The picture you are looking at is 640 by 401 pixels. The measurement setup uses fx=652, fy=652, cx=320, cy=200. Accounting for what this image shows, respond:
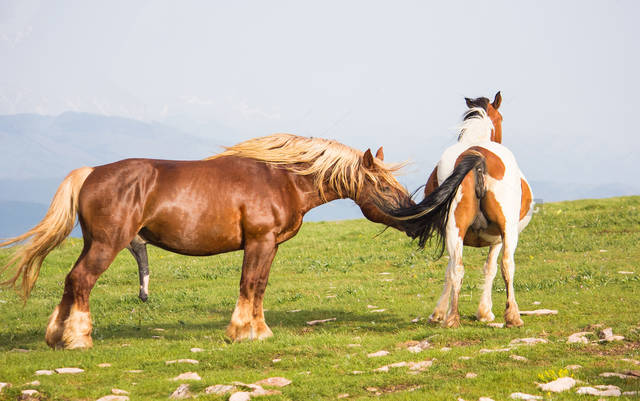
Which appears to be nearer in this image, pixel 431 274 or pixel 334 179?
pixel 334 179

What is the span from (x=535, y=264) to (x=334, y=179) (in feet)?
32.6

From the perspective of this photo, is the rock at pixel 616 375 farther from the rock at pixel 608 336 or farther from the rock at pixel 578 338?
the rock at pixel 608 336

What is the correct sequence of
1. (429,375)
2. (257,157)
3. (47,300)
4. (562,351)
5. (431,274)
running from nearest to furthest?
(429,375) < (562,351) < (257,157) < (47,300) < (431,274)

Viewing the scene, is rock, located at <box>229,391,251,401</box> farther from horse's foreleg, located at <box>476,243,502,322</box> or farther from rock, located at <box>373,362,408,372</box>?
horse's foreleg, located at <box>476,243,502,322</box>

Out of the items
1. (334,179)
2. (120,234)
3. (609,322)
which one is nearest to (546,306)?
(609,322)

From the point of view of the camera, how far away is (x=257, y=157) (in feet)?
33.1

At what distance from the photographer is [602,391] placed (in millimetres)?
Result: 6410

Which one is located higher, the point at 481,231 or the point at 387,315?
the point at 481,231

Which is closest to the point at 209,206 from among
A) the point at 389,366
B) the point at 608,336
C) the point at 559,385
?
the point at 389,366

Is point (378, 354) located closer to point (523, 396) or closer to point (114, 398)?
point (523, 396)

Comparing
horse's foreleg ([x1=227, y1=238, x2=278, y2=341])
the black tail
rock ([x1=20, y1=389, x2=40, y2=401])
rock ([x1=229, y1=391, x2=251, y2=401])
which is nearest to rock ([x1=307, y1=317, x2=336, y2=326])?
horse's foreleg ([x1=227, y1=238, x2=278, y2=341])

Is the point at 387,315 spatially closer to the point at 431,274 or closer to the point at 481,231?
the point at 481,231

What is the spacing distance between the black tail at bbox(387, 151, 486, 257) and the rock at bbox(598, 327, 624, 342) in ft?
8.22

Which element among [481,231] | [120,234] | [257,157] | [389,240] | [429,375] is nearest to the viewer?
[429,375]
